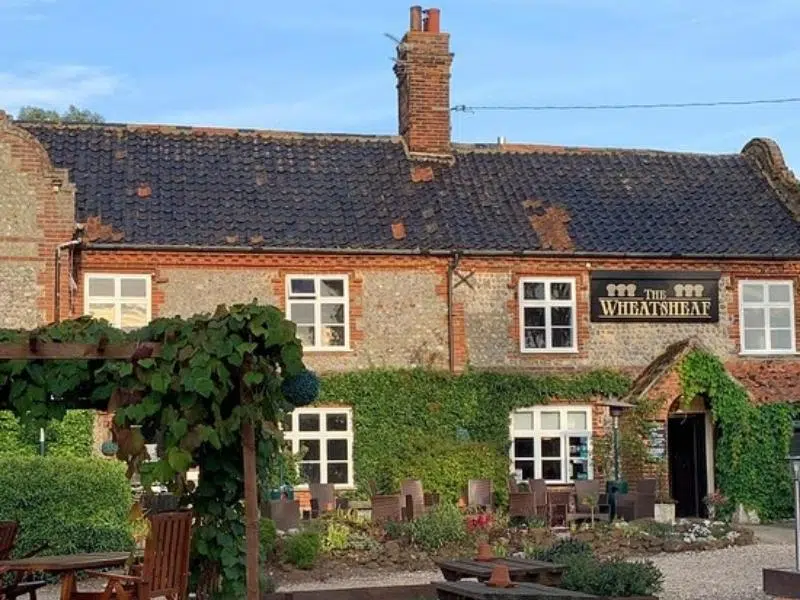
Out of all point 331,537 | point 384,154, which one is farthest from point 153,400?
point 384,154

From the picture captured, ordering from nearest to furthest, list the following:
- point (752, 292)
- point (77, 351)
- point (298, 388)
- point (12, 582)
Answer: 1. point (77, 351)
2. point (298, 388)
3. point (12, 582)
4. point (752, 292)

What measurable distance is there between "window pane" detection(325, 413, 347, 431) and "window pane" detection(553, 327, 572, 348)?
4404 millimetres

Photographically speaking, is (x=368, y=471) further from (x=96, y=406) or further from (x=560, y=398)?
(x=96, y=406)

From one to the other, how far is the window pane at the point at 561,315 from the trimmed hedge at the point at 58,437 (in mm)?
8904

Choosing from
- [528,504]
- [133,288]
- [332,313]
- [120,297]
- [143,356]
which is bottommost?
[528,504]

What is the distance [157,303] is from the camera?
24.3 metres

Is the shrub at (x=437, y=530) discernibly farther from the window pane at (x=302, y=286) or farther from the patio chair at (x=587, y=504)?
the window pane at (x=302, y=286)

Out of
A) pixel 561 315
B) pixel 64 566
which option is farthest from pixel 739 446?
pixel 64 566

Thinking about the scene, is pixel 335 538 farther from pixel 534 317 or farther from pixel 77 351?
pixel 77 351

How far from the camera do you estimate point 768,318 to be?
27.1m

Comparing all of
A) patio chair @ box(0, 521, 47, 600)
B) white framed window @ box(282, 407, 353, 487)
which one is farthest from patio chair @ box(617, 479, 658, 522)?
patio chair @ box(0, 521, 47, 600)

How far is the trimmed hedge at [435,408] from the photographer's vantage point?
24.3 m

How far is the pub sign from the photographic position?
2622cm

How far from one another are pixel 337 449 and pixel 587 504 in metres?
4.92
